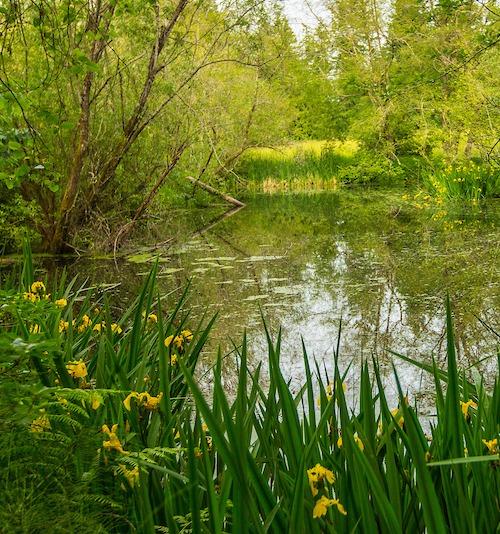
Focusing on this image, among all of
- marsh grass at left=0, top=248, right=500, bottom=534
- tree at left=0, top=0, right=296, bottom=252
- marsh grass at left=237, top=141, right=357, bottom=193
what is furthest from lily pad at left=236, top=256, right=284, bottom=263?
marsh grass at left=237, top=141, right=357, bottom=193

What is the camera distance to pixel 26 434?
1468 mm

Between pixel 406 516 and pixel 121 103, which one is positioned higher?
pixel 121 103

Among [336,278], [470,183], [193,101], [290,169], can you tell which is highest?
[193,101]

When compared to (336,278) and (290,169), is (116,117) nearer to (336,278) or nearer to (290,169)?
(336,278)

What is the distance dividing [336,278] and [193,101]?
3.95 metres

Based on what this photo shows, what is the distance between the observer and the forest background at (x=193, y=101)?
488cm

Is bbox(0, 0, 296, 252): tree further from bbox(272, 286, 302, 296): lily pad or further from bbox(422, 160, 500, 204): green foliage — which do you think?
bbox(422, 160, 500, 204): green foliage

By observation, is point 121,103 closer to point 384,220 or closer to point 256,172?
point 384,220

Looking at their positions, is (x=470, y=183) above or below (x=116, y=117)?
below

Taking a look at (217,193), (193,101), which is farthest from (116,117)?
(217,193)

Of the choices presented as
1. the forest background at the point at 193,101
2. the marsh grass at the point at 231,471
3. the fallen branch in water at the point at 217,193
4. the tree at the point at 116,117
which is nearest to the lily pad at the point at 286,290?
the forest background at the point at 193,101

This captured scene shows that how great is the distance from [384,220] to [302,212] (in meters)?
1.74

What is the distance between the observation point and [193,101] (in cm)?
897

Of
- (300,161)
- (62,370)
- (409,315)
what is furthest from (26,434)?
(300,161)
